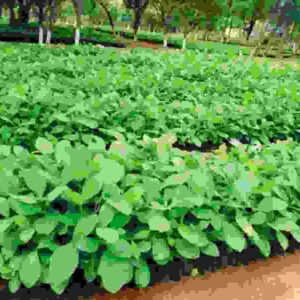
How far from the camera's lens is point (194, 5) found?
32.2 meters

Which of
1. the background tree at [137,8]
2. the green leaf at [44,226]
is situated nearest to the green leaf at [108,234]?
the green leaf at [44,226]

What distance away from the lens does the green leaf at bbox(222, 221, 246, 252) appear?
2861mm

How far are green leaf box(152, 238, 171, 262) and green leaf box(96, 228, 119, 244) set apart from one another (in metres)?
0.28

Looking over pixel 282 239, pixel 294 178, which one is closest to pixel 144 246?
pixel 282 239

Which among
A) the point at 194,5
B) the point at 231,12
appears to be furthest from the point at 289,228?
the point at 231,12

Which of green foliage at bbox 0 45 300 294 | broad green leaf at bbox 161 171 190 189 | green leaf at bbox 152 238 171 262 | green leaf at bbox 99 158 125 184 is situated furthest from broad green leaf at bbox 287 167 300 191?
green leaf at bbox 99 158 125 184

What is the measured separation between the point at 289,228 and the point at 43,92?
3813 millimetres

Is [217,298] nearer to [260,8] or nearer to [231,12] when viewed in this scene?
[260,8]

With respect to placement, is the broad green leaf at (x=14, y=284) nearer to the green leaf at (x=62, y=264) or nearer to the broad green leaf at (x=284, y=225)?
the green leaf at (x=62, y=264)

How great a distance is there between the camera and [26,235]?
8.41ft

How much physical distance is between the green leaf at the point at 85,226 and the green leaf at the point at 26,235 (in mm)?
201

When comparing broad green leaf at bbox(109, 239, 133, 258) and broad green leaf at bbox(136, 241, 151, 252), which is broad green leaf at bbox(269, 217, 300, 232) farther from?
broad green leaf at bbox(109, 239, 133, 258)

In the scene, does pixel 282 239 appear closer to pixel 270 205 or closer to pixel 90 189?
pixel 270 205

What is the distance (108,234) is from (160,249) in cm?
34
